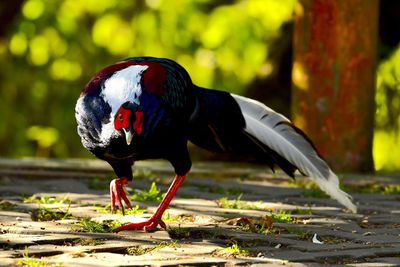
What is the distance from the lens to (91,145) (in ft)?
16.3

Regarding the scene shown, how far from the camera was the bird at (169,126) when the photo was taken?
16.0 ft

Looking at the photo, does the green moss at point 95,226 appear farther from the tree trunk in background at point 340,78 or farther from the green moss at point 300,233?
the tree trunk in background at point 340,78

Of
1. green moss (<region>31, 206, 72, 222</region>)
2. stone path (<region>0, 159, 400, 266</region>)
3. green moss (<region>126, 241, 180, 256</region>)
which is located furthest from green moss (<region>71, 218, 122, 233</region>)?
green moss (<region>126, 241, 180, 256</region>)

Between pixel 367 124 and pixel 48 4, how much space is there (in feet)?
24.6

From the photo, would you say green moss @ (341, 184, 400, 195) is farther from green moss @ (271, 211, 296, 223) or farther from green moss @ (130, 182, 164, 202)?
green moss @ (271, 211, 296, 223)

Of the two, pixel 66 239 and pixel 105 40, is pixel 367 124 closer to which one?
pixel 66 239

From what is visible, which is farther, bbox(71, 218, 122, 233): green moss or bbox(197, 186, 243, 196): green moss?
bbox(197, 186, 243, 196): green moss

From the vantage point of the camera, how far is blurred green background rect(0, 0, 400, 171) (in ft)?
45.0

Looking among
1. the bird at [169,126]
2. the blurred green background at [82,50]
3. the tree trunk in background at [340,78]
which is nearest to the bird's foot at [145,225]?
the bird at [169,126]

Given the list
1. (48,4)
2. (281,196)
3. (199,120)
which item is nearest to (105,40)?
(48,4)

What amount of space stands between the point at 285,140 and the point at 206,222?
75cm

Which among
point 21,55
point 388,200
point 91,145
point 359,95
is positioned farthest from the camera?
point 21,55

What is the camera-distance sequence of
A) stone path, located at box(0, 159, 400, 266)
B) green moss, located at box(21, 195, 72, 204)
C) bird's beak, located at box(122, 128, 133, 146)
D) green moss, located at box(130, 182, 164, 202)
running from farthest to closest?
green moss, located at box(130, 182, 164, 202) → green moss, located at box(21, 195, 72, 204) → bird's beak, located at box(122, 128, 133, 146) → stone path, located at box(0, 159, 400, 266)

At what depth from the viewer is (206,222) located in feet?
17.5
